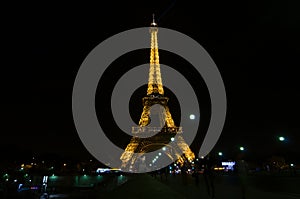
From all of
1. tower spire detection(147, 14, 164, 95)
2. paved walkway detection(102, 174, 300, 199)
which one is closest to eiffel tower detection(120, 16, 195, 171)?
tower spire detection(147, 14, 164, 95)

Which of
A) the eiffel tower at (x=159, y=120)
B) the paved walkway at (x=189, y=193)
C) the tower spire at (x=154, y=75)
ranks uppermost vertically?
the tower spire at (x=154, y=75)

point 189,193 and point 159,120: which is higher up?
point 159,120

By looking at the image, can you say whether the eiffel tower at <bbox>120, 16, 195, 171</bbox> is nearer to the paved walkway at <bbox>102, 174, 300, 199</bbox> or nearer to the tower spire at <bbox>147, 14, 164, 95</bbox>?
the tower spire at <bbox>147, 14, 164, 95</bbox>

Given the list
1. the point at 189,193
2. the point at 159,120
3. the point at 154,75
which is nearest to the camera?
the point at 189,193

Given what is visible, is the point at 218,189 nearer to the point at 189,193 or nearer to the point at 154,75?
the point at 189,193

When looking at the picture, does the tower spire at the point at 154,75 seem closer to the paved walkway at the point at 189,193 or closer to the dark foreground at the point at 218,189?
the dark foreground at the point at 218,189

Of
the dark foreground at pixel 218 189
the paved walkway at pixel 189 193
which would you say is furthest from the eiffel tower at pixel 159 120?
the paved walkway at pixel 189 193

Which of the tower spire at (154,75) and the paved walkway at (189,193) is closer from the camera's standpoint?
the paved walkway at (189,193)

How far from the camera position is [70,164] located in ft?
376

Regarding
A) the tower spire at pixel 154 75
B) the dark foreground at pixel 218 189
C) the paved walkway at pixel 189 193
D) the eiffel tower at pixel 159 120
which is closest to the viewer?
the paved walkway at pixel 189 193

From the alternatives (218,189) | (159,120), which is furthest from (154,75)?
(218,189)

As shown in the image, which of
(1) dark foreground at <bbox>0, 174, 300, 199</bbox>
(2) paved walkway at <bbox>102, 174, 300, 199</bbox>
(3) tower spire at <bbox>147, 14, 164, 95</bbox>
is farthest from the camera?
(3) tower spire at <bbox>147, 14, 164, 95</bbox>

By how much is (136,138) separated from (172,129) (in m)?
8.41

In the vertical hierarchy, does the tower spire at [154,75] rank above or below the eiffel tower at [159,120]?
above
